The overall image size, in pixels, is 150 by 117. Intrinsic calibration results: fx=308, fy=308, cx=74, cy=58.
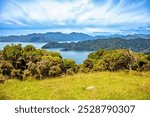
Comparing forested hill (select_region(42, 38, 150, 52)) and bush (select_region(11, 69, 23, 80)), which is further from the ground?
forested hill (select_region(42, 38, 150, 52))

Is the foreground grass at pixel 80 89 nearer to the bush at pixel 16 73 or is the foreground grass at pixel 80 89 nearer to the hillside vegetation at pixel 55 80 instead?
the hillside vegetation at pixel 55 80

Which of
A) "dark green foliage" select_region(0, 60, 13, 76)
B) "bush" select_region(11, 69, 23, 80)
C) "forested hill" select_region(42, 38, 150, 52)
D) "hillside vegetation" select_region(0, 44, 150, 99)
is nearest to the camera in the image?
"hillside vegetation" select_region(0, 44, 150, 99)

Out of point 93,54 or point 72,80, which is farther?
point 93,54

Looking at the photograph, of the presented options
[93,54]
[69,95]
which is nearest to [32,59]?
[69,95]

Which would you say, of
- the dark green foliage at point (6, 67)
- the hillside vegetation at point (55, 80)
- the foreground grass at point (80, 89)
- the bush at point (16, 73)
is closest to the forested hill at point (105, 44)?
the hillside vegetation at point (55, 80)

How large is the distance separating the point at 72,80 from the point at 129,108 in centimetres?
574

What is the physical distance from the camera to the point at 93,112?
328 inches

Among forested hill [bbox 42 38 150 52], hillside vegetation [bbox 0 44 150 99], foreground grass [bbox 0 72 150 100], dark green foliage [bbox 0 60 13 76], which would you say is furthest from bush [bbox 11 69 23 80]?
forested hill [bbox 42 38 150 52]

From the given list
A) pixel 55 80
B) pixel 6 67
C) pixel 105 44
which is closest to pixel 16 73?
pixel 6 67

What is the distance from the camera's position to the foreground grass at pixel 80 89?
10.8 m

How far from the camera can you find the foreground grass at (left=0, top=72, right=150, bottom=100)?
1080 cm

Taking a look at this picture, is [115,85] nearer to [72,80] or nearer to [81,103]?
[72,80]

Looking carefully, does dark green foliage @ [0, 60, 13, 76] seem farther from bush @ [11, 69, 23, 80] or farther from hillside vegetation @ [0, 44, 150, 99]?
bush @ [11, 69, 23, 80]

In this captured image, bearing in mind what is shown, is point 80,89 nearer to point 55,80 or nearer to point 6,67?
point 55,80
